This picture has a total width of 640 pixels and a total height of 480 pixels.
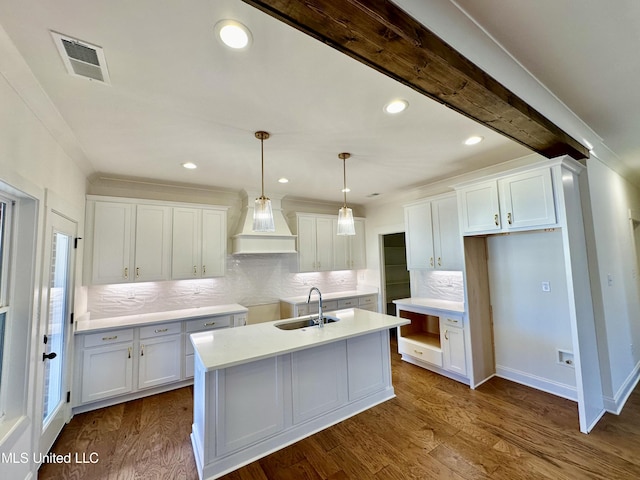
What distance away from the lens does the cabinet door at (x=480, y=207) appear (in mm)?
2979

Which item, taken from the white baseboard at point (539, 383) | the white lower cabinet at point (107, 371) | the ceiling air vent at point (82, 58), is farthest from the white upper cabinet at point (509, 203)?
the white lower cabinet at point (107, 371)

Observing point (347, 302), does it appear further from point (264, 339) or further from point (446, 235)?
point (264, 339)

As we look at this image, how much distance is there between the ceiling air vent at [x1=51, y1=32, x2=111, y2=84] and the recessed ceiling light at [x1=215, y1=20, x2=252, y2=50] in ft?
2.18

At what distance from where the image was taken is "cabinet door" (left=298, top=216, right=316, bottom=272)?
15.5 ft

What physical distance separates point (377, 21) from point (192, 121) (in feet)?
5.62

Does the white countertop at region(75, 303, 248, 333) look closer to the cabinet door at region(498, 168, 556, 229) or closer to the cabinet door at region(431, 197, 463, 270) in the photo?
the cabinet door at region(431, 197, 463, 270)

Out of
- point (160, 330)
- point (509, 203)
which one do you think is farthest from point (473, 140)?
point (160, 330)

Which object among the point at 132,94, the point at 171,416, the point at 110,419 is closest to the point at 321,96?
the point at 132,94

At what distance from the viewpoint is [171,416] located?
277cm

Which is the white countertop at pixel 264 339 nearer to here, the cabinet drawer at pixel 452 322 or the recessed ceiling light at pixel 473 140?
the cabinet drawer at pixel 452 322

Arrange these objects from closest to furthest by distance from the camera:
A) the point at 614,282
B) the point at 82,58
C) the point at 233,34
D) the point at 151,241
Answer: the point at 233,34 → the point at 82,58 → the point at 614,282 → the point at 151,241

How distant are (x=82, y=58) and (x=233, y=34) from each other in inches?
34.6

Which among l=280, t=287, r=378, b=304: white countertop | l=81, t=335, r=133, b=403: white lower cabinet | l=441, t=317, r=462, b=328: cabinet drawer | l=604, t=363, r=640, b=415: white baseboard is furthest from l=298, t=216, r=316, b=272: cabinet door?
l=604, t=363, r=640, b=415: white baseboard

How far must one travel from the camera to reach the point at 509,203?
2.86m
